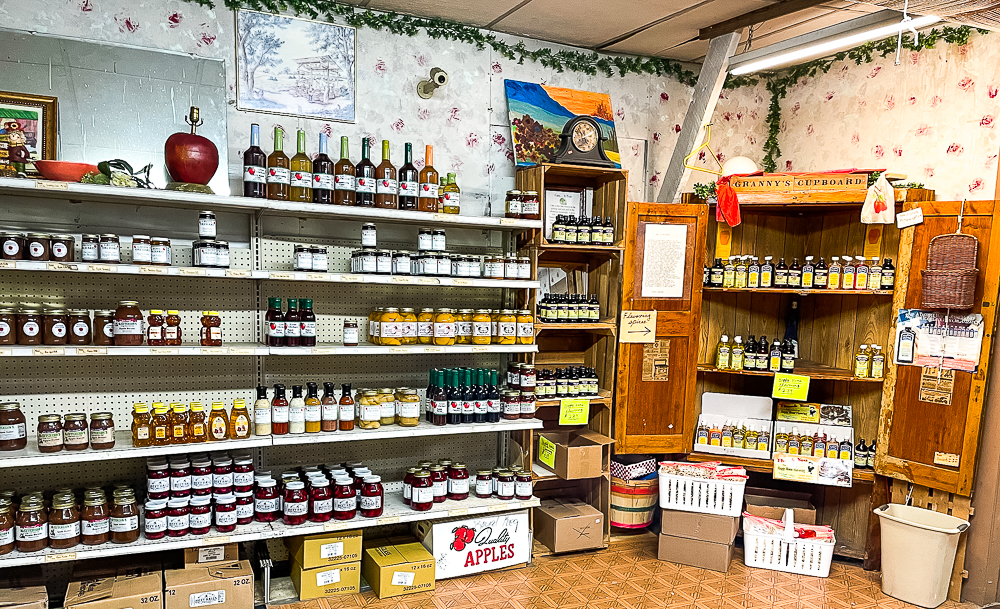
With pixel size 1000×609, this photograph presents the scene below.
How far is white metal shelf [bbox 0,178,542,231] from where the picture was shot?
2695mm

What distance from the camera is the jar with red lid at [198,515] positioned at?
3020 millimetres

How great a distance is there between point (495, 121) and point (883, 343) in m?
2.69

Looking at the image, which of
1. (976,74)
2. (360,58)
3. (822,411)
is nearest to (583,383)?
(822,411)

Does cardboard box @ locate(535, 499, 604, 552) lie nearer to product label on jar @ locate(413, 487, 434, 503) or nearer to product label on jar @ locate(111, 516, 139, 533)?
product label on jar @ locate(413, 487, 434, 503)

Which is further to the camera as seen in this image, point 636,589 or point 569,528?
point 569,528

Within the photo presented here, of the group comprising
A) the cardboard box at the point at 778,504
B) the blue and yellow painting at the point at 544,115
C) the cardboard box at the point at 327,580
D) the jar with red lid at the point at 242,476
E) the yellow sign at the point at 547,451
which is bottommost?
the cardboard box at the point at 327,580

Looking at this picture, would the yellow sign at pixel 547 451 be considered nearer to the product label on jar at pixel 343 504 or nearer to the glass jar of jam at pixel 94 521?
the product label on jar at pixel 343 504

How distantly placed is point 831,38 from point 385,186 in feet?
7.75

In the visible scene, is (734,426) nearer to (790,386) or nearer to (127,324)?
(790,386)

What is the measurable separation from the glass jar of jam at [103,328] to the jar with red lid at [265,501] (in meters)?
0.96

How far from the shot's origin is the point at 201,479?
9.93ft

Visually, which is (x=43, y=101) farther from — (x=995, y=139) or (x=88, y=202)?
(x=995, y=139)

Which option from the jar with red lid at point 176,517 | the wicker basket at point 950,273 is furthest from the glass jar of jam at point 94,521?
the wicker basket at point 950,273

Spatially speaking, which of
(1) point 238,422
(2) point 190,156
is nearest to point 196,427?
(1) point 238,422
